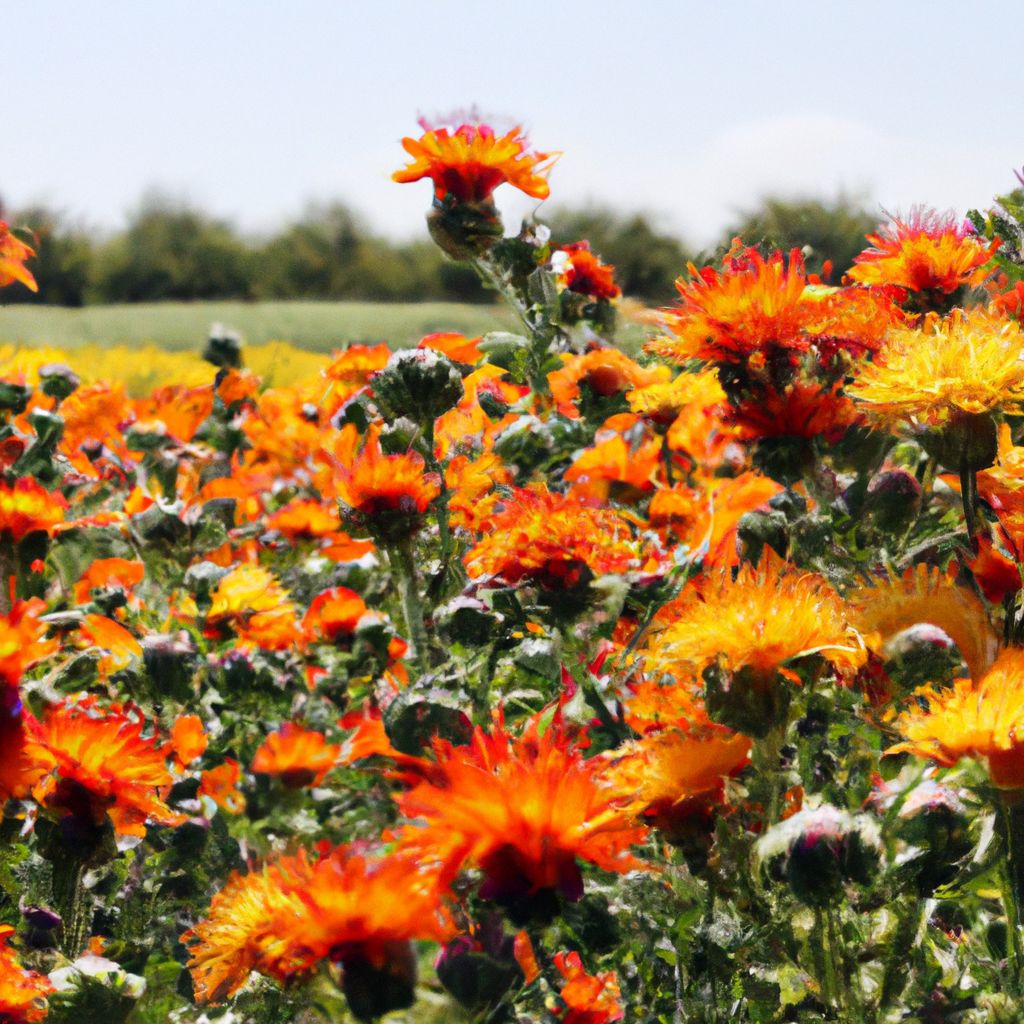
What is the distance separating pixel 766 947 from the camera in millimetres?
952

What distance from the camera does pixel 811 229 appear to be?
2.04 meters

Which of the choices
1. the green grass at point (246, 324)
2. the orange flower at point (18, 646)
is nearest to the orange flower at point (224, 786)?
the orange flower at point (18, 646)

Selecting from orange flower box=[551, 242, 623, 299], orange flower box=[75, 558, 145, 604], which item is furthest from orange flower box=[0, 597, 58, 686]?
orange flower box=[551, 242, 623, 299]

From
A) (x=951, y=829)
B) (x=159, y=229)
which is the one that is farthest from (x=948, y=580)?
(x=159, y=229)

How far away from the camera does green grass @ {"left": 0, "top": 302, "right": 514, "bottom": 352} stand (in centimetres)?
1733

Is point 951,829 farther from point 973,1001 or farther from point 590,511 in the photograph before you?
point 590,511

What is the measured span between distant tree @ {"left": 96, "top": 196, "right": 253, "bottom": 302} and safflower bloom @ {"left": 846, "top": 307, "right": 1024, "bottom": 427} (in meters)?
26.5

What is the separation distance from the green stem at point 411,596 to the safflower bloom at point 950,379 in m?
0.57

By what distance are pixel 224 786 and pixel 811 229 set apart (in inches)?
49.1

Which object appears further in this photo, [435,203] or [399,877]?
[435,203]

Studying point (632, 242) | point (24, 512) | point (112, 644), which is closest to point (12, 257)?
point (24, 512)

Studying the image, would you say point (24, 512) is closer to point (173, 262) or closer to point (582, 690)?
point (582, 690)

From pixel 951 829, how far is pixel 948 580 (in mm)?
254

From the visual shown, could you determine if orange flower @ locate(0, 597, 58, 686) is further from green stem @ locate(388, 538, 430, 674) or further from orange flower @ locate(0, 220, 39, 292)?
orange flower @ locate(0, 220, 39, 292)
